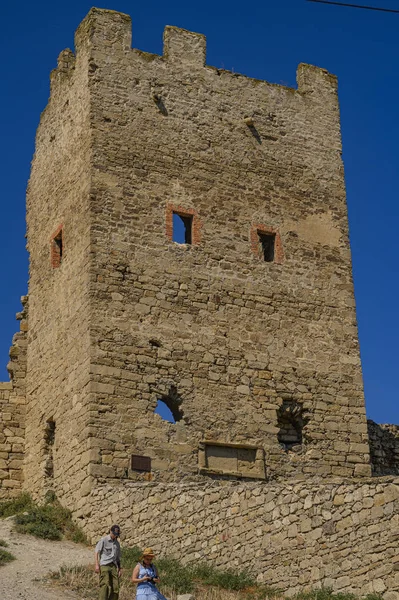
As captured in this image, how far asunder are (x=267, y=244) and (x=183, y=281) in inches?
80.2

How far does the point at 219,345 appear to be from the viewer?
18969mm

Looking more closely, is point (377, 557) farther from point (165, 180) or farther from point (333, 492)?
point (165, 180)

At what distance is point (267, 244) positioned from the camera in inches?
800

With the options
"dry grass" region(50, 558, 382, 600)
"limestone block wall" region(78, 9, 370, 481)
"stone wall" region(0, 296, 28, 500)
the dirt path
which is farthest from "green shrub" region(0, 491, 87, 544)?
"dry grass" region(50, 558, 382, 600)

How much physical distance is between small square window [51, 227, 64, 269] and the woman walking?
29.4 feet

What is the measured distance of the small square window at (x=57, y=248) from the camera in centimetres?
2017

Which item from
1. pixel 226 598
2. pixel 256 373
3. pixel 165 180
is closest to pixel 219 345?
pixel 256 373

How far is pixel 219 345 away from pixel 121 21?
5.90m

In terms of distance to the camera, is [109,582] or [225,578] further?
[225,578]

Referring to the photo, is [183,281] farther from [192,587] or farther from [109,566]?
[109,566]

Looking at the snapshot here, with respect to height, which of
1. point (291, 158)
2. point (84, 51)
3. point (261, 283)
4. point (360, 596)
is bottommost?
point (360, 596)

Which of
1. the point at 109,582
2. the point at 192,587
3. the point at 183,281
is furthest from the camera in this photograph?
the point at 183,281

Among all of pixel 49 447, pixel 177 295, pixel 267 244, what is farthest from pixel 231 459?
pixel 267 244

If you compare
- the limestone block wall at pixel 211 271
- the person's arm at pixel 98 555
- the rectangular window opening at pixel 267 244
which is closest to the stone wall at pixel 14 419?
the limestone block wall at pixel 211 271
